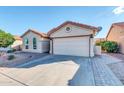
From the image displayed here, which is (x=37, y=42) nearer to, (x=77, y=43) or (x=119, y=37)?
(x=77, y=43)

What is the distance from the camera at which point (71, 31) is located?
11.7m

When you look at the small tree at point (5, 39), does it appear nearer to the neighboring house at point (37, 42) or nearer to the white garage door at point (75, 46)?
the neighboring house at point (37, 42)

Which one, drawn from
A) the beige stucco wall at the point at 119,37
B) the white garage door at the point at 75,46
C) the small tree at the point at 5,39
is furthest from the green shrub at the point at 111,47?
the small tree at the point at 5,39

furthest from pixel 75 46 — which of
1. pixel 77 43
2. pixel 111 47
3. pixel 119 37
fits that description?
pixel 119 37

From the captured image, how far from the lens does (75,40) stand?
11.2 metres

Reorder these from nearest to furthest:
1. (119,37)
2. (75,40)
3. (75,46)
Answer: (75,46), (75,40), (119,37)

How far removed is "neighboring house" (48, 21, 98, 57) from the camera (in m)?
10.8

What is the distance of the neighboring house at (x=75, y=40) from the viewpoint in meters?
10.8

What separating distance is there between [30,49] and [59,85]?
25.7 feet
